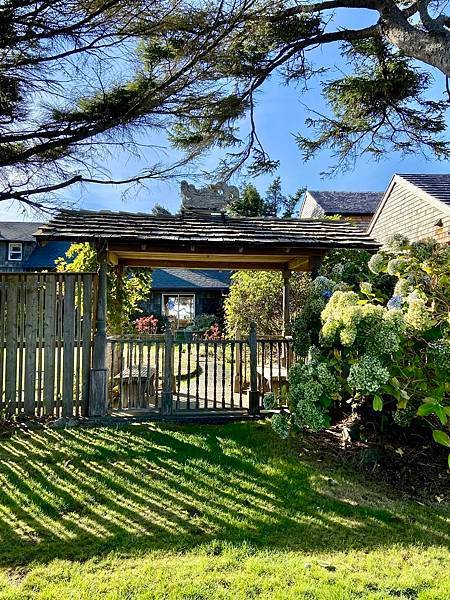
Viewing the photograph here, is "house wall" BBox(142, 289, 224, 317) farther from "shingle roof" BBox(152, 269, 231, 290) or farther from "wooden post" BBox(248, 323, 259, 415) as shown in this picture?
"wooden post" BBox(248, 323, 259, 415)

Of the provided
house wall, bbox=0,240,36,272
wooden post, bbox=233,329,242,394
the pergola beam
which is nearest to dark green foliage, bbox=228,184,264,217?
house wall, bbox=0,240,36,272

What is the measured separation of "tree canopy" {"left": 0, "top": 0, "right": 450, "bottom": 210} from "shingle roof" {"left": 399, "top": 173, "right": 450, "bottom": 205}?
230 inches

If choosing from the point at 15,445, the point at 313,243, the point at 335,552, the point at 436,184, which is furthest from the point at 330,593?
the point at 436,184

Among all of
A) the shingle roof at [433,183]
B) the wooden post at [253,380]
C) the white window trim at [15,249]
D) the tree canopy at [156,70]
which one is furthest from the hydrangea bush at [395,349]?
the white window trim at [15,249]

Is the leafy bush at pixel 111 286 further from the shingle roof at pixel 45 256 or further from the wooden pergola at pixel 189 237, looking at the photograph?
the shingle roof at pixel 45 256

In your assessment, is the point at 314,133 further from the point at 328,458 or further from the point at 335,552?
the point at 335,552

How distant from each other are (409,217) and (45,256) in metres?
20.6

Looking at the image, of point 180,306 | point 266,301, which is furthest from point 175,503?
point 180,306

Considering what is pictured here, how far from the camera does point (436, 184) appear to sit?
1270 centimetres

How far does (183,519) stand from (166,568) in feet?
2.58

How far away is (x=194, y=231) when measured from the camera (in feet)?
23.0

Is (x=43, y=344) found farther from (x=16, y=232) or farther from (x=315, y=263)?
(x=16, y=232)

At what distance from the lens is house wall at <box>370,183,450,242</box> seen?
35.6 ft

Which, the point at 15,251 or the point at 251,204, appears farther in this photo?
the point at 251,204
